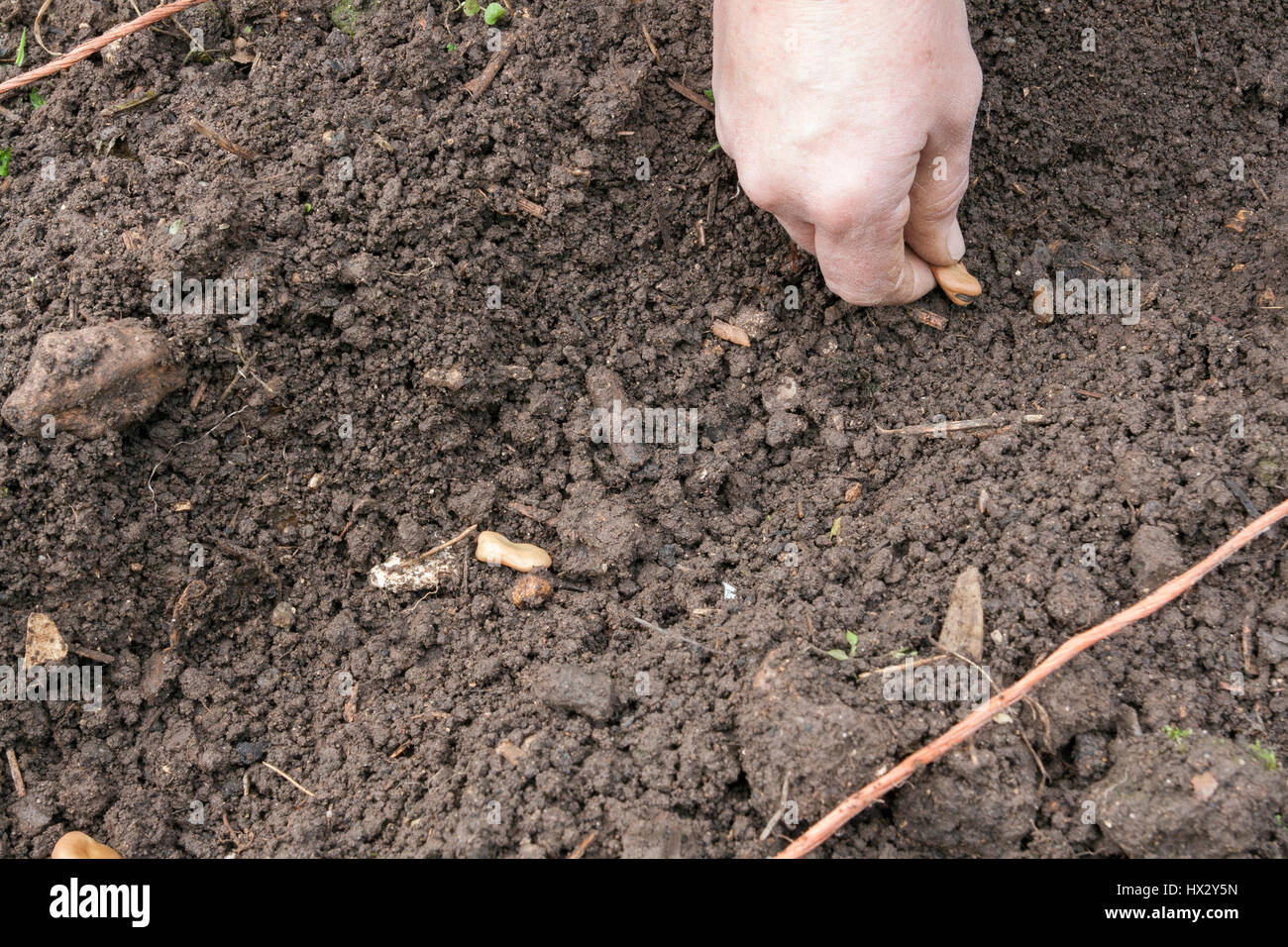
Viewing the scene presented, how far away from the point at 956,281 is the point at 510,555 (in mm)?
1438

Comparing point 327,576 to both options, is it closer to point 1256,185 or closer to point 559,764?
point 559,764

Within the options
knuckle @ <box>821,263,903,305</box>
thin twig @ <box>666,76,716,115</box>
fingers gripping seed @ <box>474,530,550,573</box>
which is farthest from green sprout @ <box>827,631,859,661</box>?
thin twig @ <box>666,76,716,115</box>

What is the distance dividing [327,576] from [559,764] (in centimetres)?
88

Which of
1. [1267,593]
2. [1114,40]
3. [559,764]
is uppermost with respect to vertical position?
[1114,40]

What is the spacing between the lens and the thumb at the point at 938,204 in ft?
7.14

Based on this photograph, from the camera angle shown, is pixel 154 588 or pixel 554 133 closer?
pixel 154 588

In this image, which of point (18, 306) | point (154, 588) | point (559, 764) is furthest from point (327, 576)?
point (18, 306)

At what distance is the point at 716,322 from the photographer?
2625 mm

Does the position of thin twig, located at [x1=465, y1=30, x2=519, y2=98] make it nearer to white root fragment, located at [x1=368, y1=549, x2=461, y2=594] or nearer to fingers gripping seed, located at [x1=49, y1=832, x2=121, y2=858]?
white root fragment, located at [x1=368, y1=549, x2=461, y2=594]

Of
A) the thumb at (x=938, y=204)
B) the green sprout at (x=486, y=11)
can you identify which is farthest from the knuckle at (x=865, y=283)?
the green sprout at (x=486, y=11)

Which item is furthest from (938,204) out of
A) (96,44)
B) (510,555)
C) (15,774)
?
(15,774)

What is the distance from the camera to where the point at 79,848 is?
6.93 feet

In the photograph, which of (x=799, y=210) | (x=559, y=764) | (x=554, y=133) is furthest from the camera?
(x=554, y=133)

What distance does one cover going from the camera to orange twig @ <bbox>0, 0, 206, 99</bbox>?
8.55 feet
